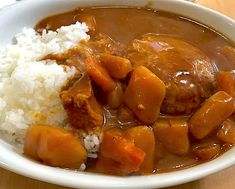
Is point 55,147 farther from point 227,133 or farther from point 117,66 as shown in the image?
point 227,133

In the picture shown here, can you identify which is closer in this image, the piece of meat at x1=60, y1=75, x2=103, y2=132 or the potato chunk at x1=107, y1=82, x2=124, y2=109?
the piece of meat at x1=60, y1=75, x2=103, y2=132

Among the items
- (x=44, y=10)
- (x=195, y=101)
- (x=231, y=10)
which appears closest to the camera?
(x=195, y=101)

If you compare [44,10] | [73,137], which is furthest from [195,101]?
[44,10]

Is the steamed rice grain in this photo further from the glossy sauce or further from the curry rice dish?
the glossy sauce

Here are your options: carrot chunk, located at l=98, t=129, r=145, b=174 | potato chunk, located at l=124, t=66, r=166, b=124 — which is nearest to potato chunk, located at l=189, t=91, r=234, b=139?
potato chunk, located at l=124, t=66, r=166, b=124

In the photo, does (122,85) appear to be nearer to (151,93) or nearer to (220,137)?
(151,93)

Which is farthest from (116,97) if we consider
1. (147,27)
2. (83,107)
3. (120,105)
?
(147,27)
